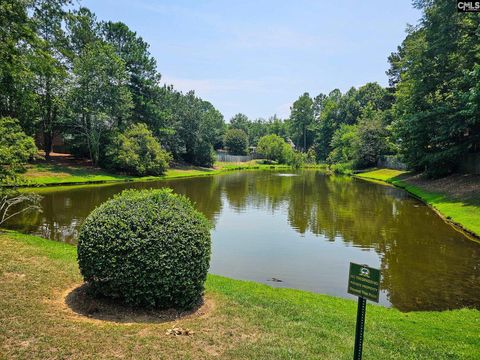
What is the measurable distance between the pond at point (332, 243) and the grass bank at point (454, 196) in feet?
2.32

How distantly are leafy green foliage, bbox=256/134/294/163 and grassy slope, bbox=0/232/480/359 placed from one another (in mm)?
81395

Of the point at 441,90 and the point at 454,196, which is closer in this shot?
the point at 454,196

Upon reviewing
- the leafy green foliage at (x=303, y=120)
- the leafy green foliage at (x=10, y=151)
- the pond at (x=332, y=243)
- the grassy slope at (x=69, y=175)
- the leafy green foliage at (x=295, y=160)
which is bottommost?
the pond at (x=332, y=243)

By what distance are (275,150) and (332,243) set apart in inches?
2960

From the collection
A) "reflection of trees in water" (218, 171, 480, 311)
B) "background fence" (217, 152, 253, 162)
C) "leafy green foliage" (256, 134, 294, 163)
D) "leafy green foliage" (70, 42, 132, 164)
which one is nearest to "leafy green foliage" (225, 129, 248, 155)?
"background fence" (217, 152, 253, 162)

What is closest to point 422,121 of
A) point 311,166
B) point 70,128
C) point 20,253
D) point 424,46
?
point 424,46

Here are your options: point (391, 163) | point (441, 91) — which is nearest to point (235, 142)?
point (391, 163)

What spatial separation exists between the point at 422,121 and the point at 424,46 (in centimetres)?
704

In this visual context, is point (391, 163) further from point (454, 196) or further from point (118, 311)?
point (118, 311)

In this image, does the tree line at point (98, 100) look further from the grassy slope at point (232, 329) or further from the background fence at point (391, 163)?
the background fence at point (391, 163)

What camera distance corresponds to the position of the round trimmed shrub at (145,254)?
6.00 metres

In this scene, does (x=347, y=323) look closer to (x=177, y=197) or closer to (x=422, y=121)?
(x=177, y=197)

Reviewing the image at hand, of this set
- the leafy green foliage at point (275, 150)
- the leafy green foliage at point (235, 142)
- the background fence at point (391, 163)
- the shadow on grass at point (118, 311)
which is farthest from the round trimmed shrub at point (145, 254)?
the leafy green foliage at point (275, 150)

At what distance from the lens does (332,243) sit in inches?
581
